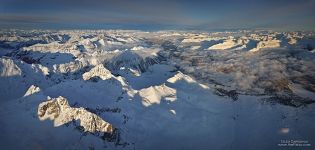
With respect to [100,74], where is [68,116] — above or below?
below

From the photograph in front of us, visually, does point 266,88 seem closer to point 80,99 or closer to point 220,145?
point 220,145

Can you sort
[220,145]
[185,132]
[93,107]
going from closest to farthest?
1. [220,145]
2. [185,132]
3. [93,107]

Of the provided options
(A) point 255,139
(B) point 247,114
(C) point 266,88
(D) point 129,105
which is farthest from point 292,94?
(D) point 129,105

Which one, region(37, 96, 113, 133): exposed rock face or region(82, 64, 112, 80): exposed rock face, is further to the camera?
region(82, 64, 112, 80): exposed rock face

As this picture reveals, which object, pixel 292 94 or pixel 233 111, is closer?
pixel 233 111

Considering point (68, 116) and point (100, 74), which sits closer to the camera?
point (68, 116)

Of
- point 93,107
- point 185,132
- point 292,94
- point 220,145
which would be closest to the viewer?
point 220,145

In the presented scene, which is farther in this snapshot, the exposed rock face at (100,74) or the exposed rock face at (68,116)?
the exposed rock face at (100,74)
